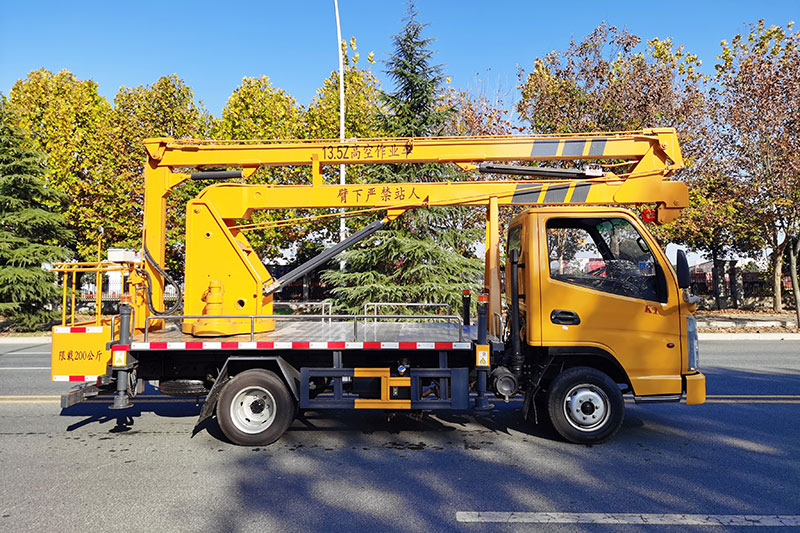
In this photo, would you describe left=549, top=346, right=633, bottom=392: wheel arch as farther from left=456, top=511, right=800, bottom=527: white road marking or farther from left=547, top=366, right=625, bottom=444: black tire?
left=456, top=511, right=800, bottom=527: white road marking

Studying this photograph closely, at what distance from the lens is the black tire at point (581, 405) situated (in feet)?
18.4

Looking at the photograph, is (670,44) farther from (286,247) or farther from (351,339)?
(351,339)

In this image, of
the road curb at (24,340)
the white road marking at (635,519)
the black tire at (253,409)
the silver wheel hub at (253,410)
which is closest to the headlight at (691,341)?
the white road marking at (635,519)

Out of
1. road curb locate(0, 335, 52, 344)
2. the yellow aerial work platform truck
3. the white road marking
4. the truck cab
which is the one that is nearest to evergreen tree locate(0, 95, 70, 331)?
road curb locate(0, 335, 52, 344)

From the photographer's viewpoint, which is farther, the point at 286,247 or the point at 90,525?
the point at 286,247

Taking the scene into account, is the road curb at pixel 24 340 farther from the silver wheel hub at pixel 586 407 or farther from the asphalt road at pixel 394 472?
the silver wheel hub at pixel 586 407

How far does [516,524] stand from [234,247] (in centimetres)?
444

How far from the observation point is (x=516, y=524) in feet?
12.4

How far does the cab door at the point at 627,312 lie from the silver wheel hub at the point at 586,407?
0.41 metres

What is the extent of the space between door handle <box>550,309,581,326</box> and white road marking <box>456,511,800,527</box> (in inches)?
83.3

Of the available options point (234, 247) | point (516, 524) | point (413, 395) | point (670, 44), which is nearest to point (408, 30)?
point (670, 44)

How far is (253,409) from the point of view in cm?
574

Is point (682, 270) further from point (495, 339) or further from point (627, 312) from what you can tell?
point (495, 339)

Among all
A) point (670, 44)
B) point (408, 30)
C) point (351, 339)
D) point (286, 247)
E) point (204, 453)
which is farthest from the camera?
point (286, 247)
